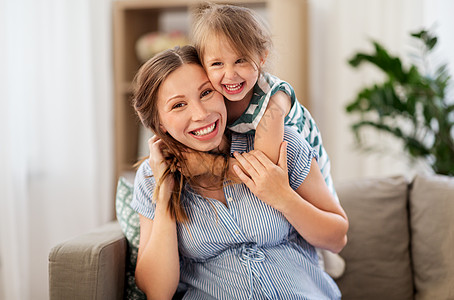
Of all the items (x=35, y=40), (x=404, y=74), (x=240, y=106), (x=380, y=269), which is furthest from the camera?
(x=35, y=40)

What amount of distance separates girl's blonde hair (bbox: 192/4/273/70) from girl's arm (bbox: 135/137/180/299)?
348 millimetres

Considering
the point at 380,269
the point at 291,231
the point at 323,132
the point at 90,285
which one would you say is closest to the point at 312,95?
the point at 323,132

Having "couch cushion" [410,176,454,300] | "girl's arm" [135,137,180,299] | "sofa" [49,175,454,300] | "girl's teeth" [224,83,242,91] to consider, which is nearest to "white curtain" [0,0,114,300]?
"sofa" [49,175,454,300]

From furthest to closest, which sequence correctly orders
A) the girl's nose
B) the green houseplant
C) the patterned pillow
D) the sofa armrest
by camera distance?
the green houseplant, the patterned pillow, the sofa armrest, the girl's nose

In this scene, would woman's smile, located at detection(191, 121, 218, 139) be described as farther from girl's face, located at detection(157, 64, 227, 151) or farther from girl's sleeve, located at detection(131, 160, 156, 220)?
girl's sleeve, located at detection(131, 160, 156, 220)

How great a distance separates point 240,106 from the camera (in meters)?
1.36

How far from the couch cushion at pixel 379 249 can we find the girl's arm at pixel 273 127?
0.61 metres

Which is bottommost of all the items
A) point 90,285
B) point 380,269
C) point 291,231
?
point 380,269

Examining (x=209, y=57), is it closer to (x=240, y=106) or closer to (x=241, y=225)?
(x=240, y=106)

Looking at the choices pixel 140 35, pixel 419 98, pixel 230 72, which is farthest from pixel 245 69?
pixel 140 35

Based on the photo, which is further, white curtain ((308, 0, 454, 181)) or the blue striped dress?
white curtain ((308, 0, 454, 181))

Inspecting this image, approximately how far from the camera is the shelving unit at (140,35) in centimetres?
271

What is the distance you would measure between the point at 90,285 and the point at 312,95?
211cm

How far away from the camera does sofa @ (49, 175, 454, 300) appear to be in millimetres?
1632
